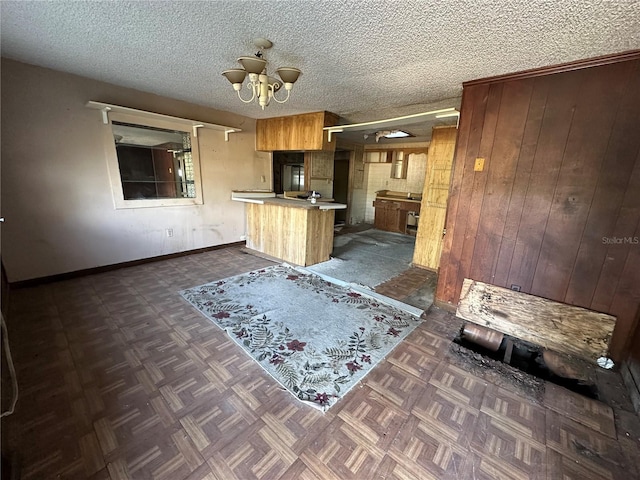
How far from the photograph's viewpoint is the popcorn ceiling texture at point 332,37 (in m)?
1.47

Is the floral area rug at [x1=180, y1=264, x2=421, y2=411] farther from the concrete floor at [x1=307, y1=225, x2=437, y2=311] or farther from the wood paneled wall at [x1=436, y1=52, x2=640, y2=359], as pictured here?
the wood paneled wall at [x1=436, y1=52, x2=640, y2=359]

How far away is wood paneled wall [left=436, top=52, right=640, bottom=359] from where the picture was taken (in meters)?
1.84

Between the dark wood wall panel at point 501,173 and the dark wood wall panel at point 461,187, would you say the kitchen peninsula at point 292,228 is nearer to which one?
the dark wood wall panel at point 461,187

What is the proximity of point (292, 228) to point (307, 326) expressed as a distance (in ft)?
5.87

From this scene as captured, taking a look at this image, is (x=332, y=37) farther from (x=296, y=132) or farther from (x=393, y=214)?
(x=393, y=214)

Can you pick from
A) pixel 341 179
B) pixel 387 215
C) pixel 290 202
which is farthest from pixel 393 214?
pixel 290 202

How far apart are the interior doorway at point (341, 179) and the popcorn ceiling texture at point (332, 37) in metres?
4.30

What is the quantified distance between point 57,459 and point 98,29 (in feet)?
8.65

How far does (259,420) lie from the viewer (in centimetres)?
144

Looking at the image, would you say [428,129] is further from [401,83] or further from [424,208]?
[401,83]

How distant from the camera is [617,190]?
187 centimetres

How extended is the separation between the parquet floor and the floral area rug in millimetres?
112

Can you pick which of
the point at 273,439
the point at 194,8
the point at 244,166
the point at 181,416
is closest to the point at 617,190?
the point at 273,439

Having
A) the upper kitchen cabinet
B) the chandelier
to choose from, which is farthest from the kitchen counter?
the chandelier
